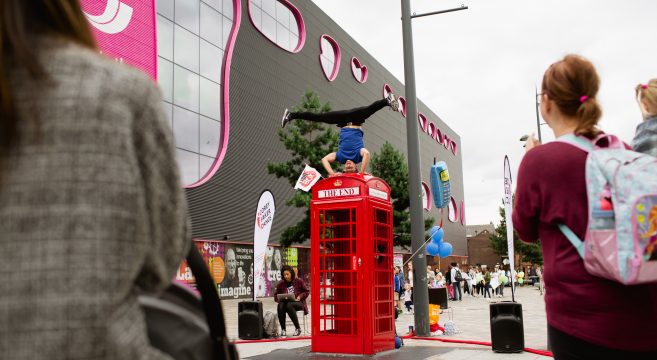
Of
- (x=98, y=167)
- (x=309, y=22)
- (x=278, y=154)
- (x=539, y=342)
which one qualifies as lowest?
(x=539, y=342)

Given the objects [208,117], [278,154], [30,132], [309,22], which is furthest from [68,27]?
[309,22]

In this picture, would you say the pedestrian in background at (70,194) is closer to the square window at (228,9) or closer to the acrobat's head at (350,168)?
the acrobat's head at (350,168)

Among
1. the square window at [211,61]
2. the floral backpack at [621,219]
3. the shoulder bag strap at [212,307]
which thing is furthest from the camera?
the square window at [211,61]

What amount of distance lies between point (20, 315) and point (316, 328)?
8.00 metres

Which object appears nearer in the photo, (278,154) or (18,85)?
(18,85)

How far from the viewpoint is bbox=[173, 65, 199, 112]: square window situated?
26.1 meters

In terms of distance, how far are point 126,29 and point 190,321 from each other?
889 inches

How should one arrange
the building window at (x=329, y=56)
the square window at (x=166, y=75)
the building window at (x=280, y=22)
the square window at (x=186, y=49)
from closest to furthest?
the square window at (x=166, y=75) < the square window at (x=186, y=49) < the building window at (x=280, y=22) < the building window at (x=329, y=56)

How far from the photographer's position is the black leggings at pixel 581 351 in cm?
216

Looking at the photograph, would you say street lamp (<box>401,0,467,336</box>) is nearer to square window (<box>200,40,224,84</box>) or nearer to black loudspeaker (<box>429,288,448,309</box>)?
black loudspeaker (<box>429,288,448,309</box>)

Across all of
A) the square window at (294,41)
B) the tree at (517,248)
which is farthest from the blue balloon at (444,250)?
the tree at (517,248)

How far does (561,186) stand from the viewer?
2340mm

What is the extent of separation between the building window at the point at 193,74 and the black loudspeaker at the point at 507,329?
59.5 ft

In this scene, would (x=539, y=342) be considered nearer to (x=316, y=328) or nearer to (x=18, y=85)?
(x=316, y=328)
